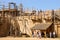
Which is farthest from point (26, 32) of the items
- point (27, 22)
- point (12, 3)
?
point (12, 3)

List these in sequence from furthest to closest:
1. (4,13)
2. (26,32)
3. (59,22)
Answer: (4,13), (26,32), (59,22)

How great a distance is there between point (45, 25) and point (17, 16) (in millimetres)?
10715

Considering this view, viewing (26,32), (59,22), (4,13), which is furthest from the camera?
(4,13)

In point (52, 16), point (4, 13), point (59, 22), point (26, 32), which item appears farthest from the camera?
point (4, 13)

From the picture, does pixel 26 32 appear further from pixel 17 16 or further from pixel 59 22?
pixel 59 22

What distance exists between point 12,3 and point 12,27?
292 inches

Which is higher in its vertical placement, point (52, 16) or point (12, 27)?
point (52, 16)

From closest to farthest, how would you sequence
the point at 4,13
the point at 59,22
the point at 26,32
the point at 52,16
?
the point at 59,22
the point at 52,16
the point at 26,32
the point at 4,13

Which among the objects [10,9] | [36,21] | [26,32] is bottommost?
[26,32]

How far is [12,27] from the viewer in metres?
46.7

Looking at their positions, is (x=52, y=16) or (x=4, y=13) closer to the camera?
(x=52, y=16)

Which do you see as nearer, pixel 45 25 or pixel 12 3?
pixel 45 25

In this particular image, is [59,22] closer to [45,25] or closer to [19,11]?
[45,25]

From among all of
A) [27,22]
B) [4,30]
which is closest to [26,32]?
[27,22]
